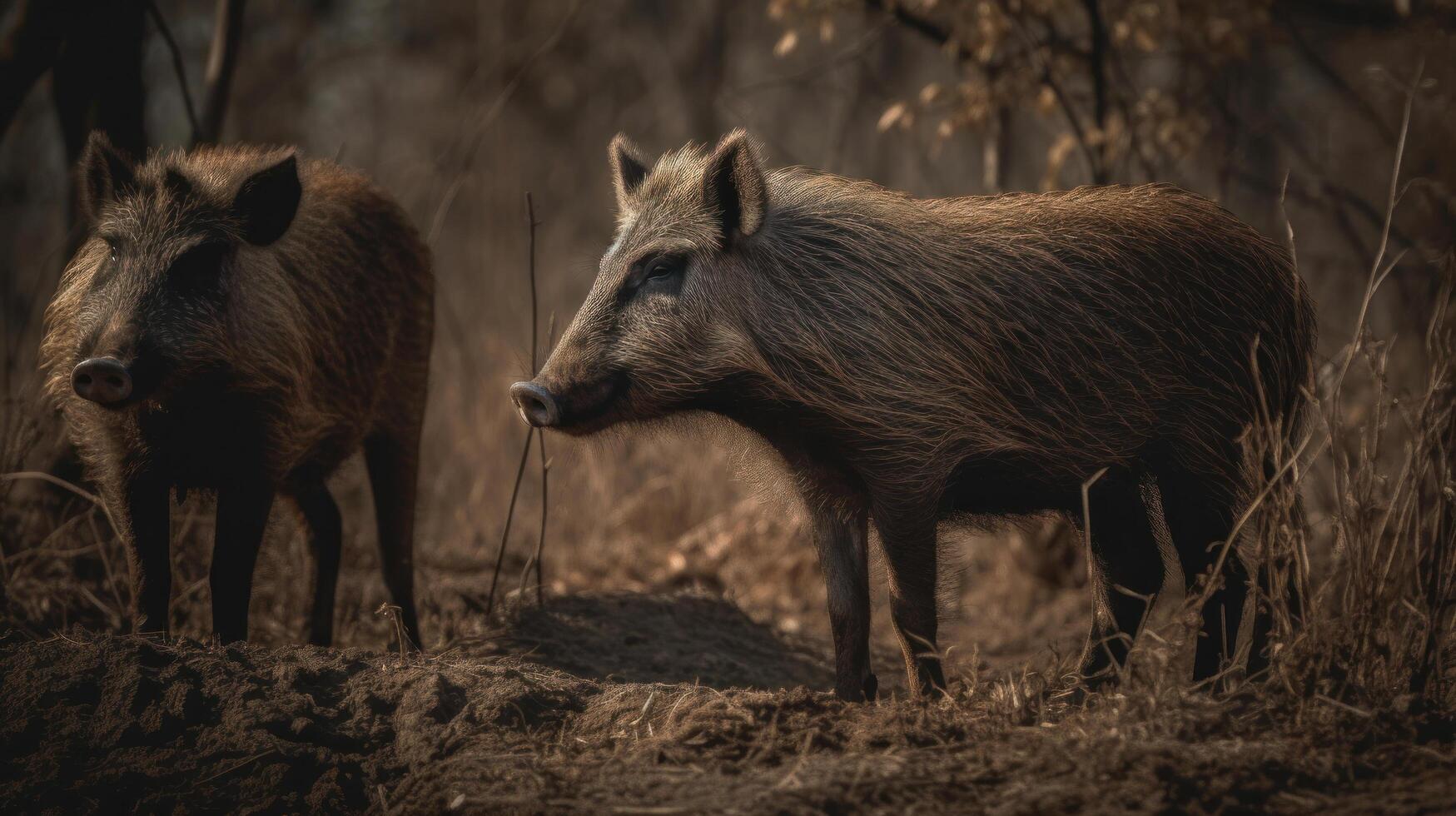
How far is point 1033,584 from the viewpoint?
23.6ft

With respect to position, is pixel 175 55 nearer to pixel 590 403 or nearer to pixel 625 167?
pixel 625 167

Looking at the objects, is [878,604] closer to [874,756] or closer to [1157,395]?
[1157,395]

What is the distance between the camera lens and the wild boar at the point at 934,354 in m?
3.81

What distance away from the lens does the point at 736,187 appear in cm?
382

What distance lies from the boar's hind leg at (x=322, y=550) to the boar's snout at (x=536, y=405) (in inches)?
64.9

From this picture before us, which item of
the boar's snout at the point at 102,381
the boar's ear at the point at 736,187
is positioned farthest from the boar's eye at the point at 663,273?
the boar's snout at the point at 102,381

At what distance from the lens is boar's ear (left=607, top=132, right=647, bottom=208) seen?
429cm

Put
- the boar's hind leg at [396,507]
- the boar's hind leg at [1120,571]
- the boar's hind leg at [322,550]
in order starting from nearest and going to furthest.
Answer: the boar's hind leg at [1120,571], the boar's hind leg at [322,550], the boar's hind leg at [396,507]

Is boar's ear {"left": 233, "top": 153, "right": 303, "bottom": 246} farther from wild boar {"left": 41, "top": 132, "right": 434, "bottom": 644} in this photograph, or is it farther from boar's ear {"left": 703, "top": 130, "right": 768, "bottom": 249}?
boar's ear {"left": 703, "top": 130, "right": 768, "bottom": 249}

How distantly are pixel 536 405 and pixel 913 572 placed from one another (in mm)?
1168

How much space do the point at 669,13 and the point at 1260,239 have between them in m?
14.5

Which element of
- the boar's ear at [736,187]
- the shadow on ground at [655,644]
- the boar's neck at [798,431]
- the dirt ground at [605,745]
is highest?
the boar's ear at [736,187]

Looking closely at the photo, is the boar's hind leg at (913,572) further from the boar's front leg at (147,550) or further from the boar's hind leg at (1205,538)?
the boar's front leg at (147,550)

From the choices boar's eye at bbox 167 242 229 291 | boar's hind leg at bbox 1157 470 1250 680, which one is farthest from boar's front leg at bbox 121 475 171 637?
boar's hind leg at bbox 1157 470 1250 680
